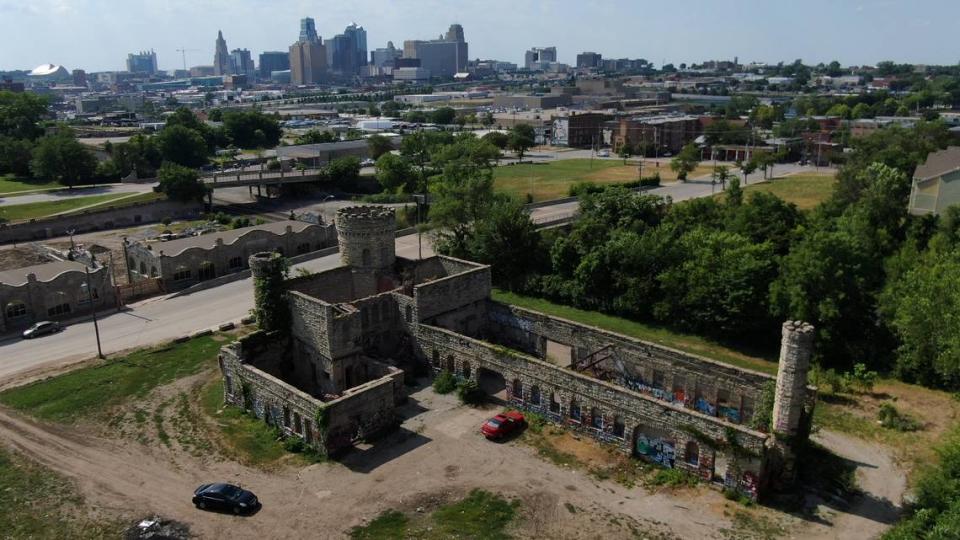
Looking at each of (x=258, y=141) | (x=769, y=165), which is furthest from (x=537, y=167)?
(x=258, y=141)

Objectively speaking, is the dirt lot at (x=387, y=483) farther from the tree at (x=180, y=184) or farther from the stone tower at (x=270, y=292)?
the tree at (x=180, y=184)

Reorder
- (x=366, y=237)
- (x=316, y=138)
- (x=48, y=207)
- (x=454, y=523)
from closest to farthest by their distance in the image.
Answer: (x=454, y=523) → (x=366, y=237) → (x=48, y=207) → (x=316, y=138)

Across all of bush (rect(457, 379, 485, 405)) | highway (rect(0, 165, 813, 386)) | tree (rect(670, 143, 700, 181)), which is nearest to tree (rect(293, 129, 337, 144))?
tree (rect(670, 143, 700, 181))

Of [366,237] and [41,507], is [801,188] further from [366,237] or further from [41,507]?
[41,507]

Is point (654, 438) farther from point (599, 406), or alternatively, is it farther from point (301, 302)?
point (301, 302)

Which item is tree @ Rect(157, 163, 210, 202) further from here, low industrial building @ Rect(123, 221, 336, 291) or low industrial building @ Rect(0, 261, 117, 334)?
low industrial building @ Rect(0, 261, 117, 334)

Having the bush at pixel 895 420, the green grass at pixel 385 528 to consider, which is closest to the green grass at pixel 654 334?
the bush at pixel 895 420

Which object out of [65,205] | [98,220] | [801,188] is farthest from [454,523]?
[801,188]

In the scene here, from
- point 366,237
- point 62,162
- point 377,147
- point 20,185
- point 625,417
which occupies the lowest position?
point 625,417
